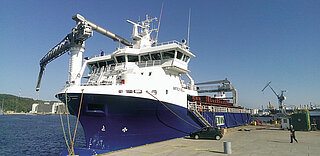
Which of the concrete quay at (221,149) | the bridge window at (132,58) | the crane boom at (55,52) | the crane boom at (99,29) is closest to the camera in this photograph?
the concrete quay at (221,149)

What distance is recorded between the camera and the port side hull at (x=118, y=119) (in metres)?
14.3

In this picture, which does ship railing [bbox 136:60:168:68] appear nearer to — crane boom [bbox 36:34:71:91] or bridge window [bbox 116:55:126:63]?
bridge window [bbox 116:55:126:63]

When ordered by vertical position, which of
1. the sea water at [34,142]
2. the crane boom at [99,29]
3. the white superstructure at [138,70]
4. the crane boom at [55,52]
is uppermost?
the crane boom at [99,29]

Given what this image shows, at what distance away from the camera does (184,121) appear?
1838 cm

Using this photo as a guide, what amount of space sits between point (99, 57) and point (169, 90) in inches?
430

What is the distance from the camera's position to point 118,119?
1460 cm

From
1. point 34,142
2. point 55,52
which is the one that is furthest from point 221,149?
point 55,52

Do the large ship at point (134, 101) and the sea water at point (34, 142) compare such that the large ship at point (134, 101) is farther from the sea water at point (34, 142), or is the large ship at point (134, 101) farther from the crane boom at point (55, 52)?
the crane boom at point (55, 52)

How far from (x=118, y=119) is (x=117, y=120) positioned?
125 mm

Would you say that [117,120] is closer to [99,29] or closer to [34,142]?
[34,142]

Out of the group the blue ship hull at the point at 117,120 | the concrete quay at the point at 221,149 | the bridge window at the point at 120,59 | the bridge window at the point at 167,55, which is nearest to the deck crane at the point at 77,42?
the bridge window at the point at 120,59

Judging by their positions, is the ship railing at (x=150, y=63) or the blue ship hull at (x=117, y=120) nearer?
the blue ship hull at (x=117, y=120)

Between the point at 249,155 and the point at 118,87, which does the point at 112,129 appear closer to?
the point at 118,87

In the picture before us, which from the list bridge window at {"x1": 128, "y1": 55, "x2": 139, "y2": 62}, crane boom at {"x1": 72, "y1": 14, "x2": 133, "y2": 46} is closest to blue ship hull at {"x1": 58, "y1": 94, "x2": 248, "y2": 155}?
bridge window at {"x1": 128, "y1": 55, "x2": 139, "y2": 62}
